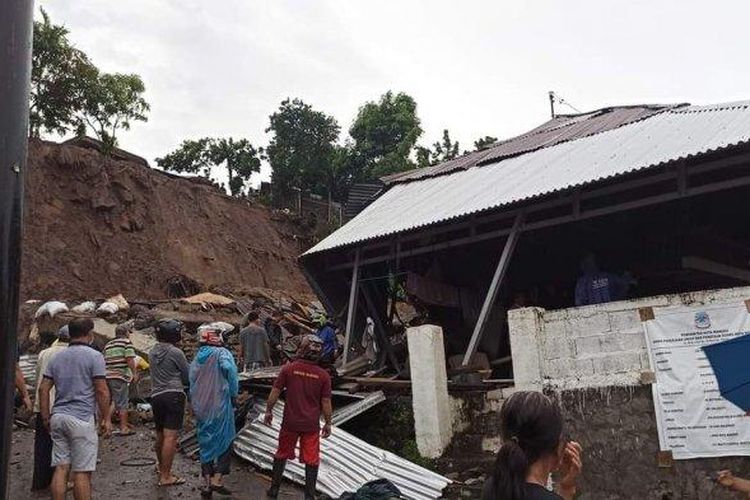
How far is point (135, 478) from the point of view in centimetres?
734

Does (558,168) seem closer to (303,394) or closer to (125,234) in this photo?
(303,394)

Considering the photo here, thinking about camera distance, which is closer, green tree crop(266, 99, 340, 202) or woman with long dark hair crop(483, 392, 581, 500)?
woman with long dark hair crop(483, 392, 581, 500)

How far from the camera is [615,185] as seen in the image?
8.52 m

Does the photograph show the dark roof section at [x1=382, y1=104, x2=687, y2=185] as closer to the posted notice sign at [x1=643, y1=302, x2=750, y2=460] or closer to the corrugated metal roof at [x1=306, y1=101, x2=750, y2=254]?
the corrugated metal roof at [x1=306, y1=101, x2=750, y2=254]

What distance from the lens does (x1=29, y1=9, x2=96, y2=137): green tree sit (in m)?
23.1

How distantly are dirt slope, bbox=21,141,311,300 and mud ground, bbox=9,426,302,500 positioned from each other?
14.4 metres

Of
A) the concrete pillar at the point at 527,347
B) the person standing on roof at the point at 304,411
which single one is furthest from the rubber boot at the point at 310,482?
the concrete pillar at the point at 527,347

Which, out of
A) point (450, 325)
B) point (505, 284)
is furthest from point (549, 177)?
point (450, 325)

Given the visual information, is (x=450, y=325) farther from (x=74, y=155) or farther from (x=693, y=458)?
(x=74, y=155)

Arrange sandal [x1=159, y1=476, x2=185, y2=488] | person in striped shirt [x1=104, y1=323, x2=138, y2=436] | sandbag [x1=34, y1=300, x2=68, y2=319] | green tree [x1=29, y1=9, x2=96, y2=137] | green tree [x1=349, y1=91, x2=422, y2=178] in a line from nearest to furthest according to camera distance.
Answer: sandal [x1=159, y1=476, x2=185, y2=488]
person in striped shirt [x1=104, y1=323, x2=138, y2=436]
sandbag [x1=34, y1=300, x2=68, y2=319]
green tree [x1=29, y1=9, x2=96, y2=137]
green tree [x1=349, y1=91, x2=422, y2=178]

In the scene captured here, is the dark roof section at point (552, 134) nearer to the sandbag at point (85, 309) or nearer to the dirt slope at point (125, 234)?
the sandbag at point (85, 309)

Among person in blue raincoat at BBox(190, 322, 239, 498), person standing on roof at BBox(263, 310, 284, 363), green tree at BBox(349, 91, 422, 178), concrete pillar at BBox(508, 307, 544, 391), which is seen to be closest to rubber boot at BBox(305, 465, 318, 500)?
person in blue raincoat at BBox(190, 322, 239, 498)

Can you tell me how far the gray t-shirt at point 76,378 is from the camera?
5.34 m

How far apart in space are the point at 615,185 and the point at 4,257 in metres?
8.20
